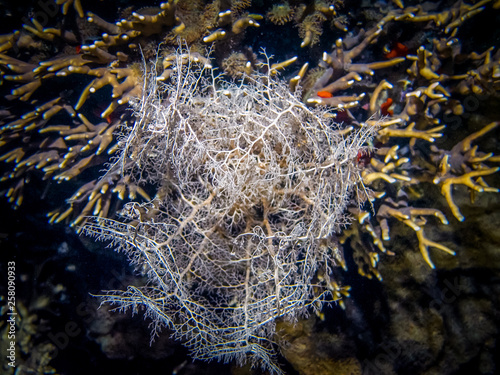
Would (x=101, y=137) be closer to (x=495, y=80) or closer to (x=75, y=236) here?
(x=75, y=236)

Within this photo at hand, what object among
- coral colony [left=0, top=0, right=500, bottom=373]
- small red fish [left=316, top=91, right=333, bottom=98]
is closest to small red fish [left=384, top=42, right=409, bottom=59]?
coral colony [left=0, top=0, right=500, bottom=373]

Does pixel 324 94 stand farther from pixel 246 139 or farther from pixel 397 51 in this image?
pixel 246 139

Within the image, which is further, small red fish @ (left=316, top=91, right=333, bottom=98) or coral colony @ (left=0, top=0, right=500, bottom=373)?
small red fish @ (left=316, top=91, right=333, bottom=98)

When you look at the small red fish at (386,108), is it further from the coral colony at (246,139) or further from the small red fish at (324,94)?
the small red fish at (324,94)

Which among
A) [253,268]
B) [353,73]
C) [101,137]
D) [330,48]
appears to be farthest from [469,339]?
[101,137]

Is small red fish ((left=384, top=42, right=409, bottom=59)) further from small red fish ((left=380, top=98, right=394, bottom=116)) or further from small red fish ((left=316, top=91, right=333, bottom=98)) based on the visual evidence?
small red fish ((left=316, top=91, right=333, bottom=98))

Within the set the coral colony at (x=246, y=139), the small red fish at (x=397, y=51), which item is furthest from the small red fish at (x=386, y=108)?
the small red fish at (x=397, y=51)
